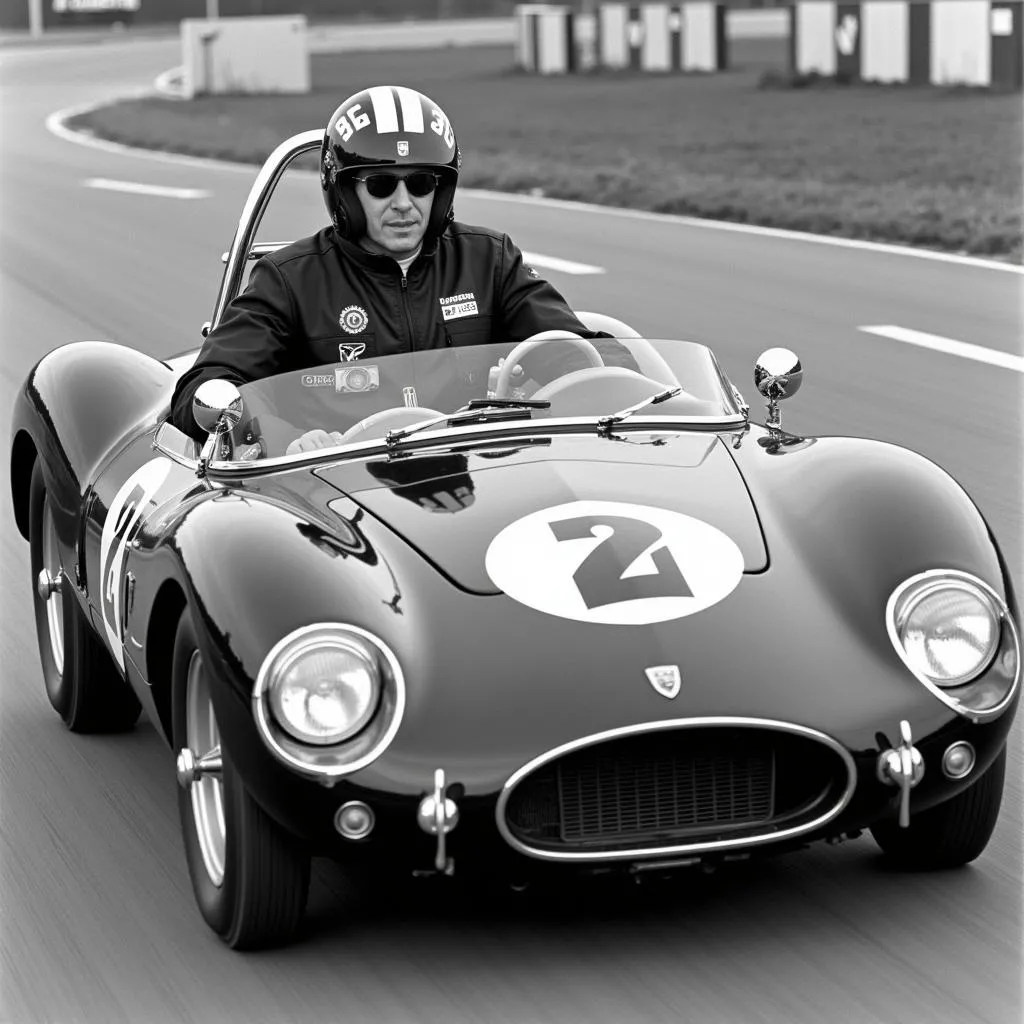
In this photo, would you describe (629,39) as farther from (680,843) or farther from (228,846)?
(680,843)

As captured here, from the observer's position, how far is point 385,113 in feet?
18.7

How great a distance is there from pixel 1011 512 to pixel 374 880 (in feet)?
13.0

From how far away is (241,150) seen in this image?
25.7 meters

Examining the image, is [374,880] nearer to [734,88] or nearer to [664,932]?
[664,932]

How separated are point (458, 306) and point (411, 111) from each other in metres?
0.53

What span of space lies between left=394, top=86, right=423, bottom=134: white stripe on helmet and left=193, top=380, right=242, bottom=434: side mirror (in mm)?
1022

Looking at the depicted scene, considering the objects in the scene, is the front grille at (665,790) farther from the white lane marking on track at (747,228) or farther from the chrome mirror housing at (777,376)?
the white lane marking on track at (747,228)

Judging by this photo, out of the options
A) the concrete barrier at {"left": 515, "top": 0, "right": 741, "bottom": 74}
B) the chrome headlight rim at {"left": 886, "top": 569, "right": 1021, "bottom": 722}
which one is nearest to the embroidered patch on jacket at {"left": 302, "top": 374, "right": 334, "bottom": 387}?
the chrome headlight rim at {"left": 886, "top": 569, "right": 1021, "bottom": 722}

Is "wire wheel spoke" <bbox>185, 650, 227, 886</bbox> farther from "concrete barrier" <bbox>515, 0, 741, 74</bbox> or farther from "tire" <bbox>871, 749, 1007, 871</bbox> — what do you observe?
"concrete barrier" <bbox>515, 0, 741, 74</bbox>

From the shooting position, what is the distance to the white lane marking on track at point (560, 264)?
14.8 m

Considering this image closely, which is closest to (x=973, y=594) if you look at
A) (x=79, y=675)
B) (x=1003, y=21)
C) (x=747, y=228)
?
(x=79, y=675)

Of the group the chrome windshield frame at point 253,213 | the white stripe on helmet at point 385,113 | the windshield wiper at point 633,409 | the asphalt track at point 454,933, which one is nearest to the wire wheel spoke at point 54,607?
the asphalt track at point 454,933

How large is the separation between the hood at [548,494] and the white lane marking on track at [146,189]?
16265 millimetres

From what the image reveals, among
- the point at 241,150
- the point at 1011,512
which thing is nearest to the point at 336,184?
the point at 1011,512
